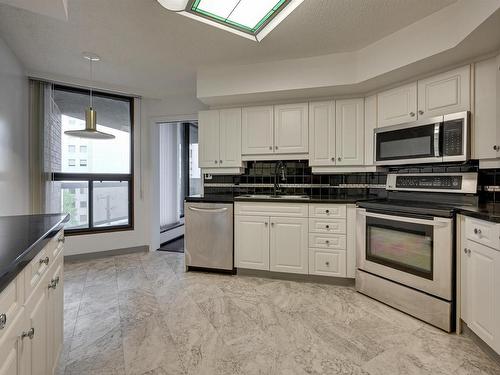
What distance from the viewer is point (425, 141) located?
2459 mm

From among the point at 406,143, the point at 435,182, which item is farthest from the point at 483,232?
the point at 406,143

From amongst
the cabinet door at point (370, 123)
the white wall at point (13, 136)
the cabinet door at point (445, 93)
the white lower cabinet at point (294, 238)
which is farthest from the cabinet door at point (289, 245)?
the white wall at point (13, 136)

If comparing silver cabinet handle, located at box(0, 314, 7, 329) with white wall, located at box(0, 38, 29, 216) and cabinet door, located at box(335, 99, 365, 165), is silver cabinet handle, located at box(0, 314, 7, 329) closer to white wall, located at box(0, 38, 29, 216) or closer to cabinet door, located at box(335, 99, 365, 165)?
white wall, located at box(0, 38, 29, 216)

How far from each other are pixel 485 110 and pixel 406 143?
62cm

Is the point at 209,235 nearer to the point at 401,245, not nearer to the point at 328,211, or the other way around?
the point at 328,211

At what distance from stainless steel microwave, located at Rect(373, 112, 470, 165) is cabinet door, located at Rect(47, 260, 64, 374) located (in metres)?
2.87

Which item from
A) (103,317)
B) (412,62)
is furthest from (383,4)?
(103,317)

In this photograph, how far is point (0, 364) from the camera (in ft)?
2.49

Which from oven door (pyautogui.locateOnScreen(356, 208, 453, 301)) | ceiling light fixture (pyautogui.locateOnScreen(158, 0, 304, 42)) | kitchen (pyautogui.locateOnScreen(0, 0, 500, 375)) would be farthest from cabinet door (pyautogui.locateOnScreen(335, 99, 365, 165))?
ceiling light fixture (pyautogui.locateOnScreen(158, 0, 304, 42))

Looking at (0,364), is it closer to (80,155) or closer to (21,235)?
(21,235)

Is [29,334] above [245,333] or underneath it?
above

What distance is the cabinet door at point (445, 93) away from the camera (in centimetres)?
224

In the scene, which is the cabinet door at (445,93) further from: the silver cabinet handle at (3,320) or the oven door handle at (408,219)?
the silver cabinet handle at (3,320)

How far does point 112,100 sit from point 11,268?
3.88 meters
